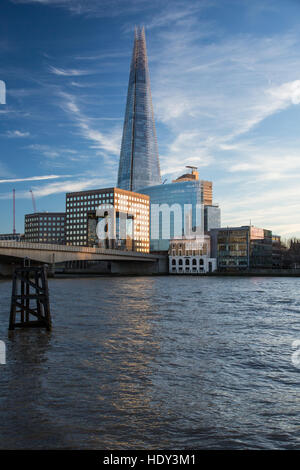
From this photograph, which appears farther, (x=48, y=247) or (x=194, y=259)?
(x=194, y=259)

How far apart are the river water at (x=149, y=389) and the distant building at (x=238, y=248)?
487 ft

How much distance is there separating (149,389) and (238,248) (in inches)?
6427

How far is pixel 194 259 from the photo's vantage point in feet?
575

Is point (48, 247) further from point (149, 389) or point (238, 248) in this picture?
point (149, 389)

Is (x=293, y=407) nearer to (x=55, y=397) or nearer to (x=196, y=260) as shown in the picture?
(x=55, y=397)

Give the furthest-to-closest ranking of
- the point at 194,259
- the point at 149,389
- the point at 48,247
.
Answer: the point at 194,259 < the point at 48,247 < the point at 149,389

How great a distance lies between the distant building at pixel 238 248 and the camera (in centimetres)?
17088

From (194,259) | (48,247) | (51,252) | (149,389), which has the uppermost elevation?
(48,247)

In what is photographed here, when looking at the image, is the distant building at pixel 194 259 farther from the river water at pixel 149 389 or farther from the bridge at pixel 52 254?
the river water at pixel 149 389

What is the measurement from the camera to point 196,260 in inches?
6890

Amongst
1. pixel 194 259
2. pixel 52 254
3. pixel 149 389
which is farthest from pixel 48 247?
pixel 149 389

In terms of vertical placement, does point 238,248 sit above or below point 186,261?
above

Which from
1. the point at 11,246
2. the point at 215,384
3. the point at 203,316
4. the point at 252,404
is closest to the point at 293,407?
the point at 252,404
